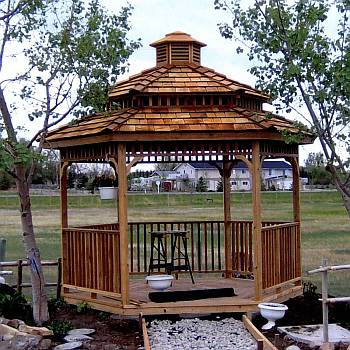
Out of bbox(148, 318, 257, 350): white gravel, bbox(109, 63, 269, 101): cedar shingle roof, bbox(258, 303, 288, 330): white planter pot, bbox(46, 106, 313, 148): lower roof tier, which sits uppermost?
bbox(109, 63, 269, 101): cedar shingle roof

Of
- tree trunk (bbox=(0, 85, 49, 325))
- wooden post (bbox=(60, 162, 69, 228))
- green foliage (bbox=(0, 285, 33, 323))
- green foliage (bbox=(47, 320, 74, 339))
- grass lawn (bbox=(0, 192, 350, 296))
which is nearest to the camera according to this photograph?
green foliage (bbox=(47, 320, 74, 339))

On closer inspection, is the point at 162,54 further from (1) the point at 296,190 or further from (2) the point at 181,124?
(1) the point at 296,190

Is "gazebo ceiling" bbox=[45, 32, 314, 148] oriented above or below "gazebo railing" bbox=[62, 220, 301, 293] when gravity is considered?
above

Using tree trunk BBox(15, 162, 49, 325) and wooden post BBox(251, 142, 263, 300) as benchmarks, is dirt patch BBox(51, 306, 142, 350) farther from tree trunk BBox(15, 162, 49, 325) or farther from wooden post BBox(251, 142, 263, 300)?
wooden post BBox(251, 142, 263, 300)

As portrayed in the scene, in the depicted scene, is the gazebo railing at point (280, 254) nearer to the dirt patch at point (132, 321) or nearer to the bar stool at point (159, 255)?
the dirt patch at point (132, 321)

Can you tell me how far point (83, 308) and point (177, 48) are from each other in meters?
4.39

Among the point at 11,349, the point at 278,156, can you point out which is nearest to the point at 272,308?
the point at 278,156

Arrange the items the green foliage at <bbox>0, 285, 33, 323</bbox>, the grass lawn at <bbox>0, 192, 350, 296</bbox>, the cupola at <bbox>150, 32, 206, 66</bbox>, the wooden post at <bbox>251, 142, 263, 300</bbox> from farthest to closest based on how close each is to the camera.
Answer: the grass lawn at <bbox>0, 192, 350, 296</bbox> < the cupola at <bbox>150, 32, 206, 66</bbox> < the wooden post at <bbox>251, 142, 263, 300</bbox> < the green foliage at <bbox>0, 285, 33, 323</bbox>

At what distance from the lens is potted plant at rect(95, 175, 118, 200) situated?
34.0 feet

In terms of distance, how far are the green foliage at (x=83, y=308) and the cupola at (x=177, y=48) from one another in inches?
161

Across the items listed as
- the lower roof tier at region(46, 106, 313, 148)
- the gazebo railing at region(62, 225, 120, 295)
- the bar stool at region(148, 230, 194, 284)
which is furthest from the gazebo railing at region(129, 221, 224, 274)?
the lower roof tier at region(46, 106, 313, 148)

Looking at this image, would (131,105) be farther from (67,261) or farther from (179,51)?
(67,261)

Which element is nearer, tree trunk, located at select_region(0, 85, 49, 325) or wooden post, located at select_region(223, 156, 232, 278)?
tree trunk, located at select_region(0, 85, 49, 325)

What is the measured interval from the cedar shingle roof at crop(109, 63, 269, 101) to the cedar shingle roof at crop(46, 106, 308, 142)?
0.27m
